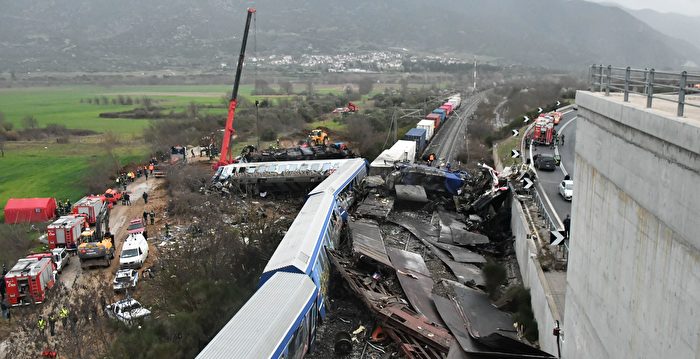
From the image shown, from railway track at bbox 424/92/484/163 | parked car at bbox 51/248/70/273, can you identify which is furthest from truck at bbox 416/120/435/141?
parked car at bbox 51/248/70/273

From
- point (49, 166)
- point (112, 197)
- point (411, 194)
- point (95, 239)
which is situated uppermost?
point (411, 194)

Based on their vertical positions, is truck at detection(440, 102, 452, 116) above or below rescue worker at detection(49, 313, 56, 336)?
above

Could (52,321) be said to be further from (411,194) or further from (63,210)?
(63,210)

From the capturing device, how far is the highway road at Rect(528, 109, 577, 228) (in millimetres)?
20598

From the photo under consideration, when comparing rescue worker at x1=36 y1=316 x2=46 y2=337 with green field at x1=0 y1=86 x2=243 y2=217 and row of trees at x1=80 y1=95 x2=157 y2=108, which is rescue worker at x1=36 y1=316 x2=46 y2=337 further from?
row of trees at x1=80 y1=95 x2=157 y2=108

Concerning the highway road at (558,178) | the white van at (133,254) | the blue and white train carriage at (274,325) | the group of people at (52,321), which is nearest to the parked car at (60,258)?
the white van at (133,254)

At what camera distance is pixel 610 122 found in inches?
304

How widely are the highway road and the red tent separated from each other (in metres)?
25.7

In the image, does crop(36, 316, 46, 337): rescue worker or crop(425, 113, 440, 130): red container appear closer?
crop(36, 316, 46, 337): rescue worker

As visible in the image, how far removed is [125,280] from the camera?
20.3 m

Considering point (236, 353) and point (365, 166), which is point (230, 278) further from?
point (365, 166)

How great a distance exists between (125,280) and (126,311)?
459 cm

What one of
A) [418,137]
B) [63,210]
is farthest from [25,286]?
[418,137]

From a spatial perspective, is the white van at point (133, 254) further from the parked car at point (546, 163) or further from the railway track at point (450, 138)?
the railway track at point (450, 138)
